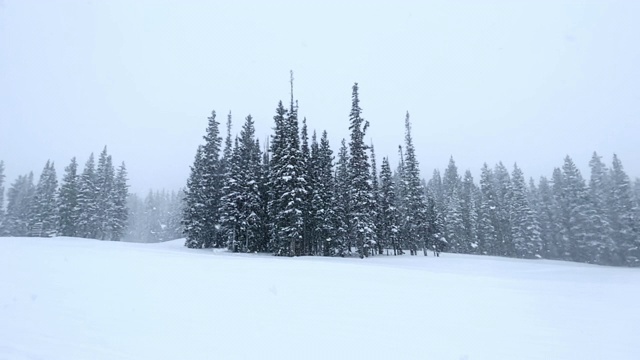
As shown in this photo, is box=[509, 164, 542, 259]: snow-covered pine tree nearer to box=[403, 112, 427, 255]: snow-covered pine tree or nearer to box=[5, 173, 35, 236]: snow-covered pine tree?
box=[403, 112, 427, 255]: snow-covered pine tree

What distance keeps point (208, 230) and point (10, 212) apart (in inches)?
2174

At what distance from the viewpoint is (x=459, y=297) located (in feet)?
34.4

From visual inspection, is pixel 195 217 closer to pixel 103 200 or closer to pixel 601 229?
pixel 103 200

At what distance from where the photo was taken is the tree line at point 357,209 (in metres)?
34.8

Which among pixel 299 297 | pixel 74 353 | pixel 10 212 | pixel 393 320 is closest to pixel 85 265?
pixel 74 353

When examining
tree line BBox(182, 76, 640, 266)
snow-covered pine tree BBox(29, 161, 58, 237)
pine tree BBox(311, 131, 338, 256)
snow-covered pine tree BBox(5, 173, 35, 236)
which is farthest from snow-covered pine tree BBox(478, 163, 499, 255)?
snow-covered pine tree BBox(5, 173, 35, 236)

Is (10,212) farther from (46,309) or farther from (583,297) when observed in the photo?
(583,297)

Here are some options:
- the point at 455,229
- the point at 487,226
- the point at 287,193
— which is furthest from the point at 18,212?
the point at 487,226

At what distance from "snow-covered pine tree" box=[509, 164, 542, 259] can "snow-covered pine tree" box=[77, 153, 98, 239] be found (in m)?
76.3

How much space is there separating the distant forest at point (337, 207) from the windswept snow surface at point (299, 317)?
67.3 ft

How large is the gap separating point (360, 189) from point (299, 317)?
28863 mm

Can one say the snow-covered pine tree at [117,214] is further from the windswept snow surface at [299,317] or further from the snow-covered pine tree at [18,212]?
the windswept snow surface at [299,317]

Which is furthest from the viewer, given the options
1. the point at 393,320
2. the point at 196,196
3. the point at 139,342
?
the point at 196,196

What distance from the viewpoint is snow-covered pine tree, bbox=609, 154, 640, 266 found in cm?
4488
